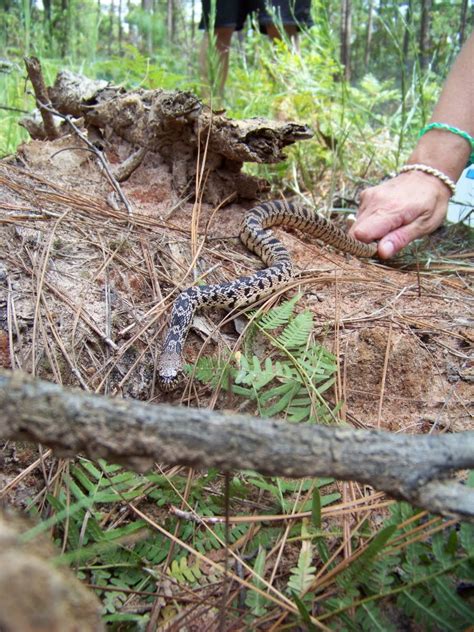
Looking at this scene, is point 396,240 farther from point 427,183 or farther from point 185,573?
point 185,573

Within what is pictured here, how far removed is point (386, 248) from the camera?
13.8 ft

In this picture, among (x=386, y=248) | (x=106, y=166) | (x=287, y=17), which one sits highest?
(x=287, y=17)

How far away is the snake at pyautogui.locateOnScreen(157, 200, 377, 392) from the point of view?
2711 mm

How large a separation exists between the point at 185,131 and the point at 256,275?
1.52m

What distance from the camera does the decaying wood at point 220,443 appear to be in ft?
3.66

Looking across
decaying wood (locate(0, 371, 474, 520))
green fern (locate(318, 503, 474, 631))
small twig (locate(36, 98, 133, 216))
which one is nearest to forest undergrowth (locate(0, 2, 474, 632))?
green fern (locate(318, 503, 474, 631))

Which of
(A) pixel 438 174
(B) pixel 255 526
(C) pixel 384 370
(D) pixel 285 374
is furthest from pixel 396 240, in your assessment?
(B) pixel 255 526

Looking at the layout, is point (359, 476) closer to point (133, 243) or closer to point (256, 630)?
point (256, 630)

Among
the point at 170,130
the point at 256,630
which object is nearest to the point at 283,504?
the point at 256,630

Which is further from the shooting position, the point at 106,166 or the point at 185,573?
the point at 106,166

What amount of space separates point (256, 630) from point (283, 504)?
1.64ft

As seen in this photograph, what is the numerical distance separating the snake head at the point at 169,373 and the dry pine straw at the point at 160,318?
2.4 inches

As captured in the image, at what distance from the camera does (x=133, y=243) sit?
331cm

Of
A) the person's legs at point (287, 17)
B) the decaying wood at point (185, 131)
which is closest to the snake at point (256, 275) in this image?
the decaying wood at point (185, 131)
